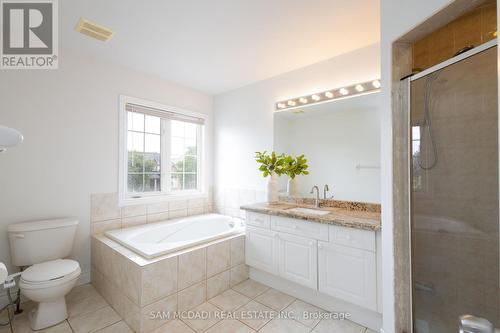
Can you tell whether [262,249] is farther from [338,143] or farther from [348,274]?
[338,143]

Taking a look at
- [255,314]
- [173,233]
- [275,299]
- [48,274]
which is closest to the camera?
[48,274]

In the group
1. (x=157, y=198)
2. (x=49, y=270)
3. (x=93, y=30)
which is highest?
(x=93, y=30)

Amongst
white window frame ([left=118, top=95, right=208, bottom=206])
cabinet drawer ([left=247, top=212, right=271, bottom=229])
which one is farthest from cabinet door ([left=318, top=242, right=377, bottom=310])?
white window frame ([left=118, top=95, right=208, bottom=206])

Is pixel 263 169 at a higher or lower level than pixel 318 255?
higher

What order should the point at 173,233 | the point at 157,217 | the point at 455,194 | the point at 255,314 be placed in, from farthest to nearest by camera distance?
1. the point at 157,217
2. the point at 173,233
3. the point at 255,314
4. the point at 455,194

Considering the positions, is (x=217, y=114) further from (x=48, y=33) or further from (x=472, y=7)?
(x=472, y=7)

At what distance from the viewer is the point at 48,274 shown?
1713 mm

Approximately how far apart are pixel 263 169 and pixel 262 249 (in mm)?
930

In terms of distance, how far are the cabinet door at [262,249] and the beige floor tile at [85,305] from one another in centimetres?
142

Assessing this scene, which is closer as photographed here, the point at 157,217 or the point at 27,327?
the point at 27,327

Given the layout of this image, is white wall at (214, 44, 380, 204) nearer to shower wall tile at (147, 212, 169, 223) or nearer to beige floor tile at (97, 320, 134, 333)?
shower wall tile at (147, 212, 169, 223)

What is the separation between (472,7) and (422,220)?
3.52ft

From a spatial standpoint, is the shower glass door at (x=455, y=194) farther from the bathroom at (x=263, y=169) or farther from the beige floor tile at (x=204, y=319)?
the beige floor tile at (x=204, y=319)

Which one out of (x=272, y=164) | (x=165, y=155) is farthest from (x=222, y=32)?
(x=165, y=155)
